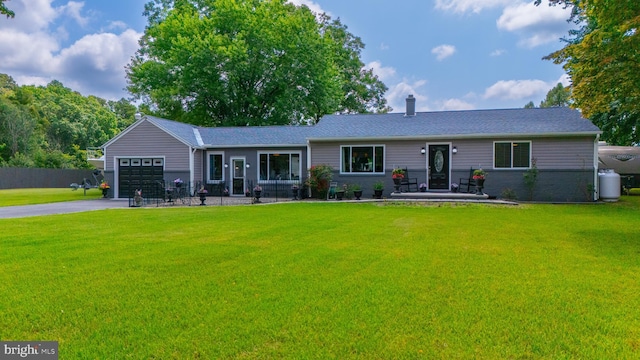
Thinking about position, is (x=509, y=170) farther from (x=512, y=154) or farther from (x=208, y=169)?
(x=208, y=169)

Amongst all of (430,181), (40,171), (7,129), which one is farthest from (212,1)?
(7,129)

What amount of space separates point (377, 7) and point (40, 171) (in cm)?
3093

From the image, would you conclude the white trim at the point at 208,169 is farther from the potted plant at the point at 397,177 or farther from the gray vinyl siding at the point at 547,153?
the gray vinyl siding at the point at 547,153

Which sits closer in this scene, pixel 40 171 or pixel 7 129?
pixel 40 171

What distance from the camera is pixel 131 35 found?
3119cm

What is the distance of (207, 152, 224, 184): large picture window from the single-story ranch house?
5cm

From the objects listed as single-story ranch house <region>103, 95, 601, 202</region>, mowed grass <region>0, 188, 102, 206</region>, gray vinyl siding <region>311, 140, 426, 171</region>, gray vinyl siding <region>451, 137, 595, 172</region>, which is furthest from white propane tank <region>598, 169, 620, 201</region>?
mowed grass <region>0, 188, 102, 206</region>

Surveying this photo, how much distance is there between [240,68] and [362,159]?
12499mm

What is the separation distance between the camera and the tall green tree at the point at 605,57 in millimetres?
8172

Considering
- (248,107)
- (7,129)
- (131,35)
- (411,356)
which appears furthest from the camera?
(7,129)

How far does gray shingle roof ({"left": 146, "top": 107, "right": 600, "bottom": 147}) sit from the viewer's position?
14.6 m

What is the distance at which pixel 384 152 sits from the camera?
627 inches

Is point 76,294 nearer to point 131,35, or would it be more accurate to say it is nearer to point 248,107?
point 248,107

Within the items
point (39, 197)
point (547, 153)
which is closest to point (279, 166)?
point (547, 153)
